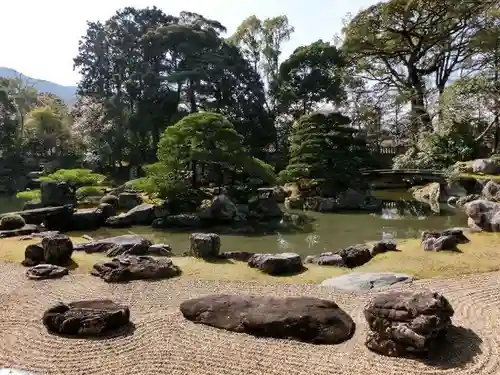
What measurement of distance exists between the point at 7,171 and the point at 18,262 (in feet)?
74.7

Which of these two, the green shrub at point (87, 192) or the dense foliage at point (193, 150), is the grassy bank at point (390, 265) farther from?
the green shrub at point (87, 192)

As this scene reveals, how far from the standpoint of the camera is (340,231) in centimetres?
1441

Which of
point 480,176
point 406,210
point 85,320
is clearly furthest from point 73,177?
point 480,176

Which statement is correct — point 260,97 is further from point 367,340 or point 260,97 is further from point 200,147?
point 367,340

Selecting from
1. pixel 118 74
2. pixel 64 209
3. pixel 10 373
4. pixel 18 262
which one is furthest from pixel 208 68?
pixel 10 373

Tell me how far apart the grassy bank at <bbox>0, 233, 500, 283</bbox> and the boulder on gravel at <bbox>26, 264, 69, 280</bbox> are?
42 cm

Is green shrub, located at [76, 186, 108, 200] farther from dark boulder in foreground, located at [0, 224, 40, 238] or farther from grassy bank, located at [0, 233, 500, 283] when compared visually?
grassy bank, located at [0, 233, 500, 283]

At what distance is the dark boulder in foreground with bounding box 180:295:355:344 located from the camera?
5445mm

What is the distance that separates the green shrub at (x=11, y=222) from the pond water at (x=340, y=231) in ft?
6.91

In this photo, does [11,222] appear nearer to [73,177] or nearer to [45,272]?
[73,177]

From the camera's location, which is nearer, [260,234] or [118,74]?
[260,234]

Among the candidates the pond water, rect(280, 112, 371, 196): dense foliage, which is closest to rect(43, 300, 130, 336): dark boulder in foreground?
the pond water

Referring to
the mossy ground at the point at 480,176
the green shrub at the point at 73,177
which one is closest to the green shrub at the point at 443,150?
the mossy ground at the point at 480,176

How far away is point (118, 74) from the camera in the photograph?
2964 centimetres
